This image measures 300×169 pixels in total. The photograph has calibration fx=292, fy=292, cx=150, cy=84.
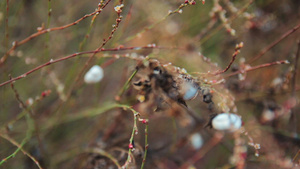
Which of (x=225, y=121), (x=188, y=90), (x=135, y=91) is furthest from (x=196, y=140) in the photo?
(x=188, y=90)

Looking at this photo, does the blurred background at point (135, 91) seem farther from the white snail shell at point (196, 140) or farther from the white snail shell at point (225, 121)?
the white snail shell at point (225, 121)

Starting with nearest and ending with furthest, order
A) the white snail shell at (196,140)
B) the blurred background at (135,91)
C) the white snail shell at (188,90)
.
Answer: the white snail shell at (188,90), the blurred background at (135,91), the white snail shell at (196,140)

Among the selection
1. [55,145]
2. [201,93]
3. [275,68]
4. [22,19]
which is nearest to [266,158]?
[201,93]

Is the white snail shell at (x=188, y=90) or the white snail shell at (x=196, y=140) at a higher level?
→ the white snail shell at (x=196, y=140)

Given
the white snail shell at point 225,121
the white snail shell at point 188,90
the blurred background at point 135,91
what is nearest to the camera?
the white snail shell at point 188,90

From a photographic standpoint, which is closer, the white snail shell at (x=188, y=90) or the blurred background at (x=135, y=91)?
the white snail shell at (x=188, y=90)

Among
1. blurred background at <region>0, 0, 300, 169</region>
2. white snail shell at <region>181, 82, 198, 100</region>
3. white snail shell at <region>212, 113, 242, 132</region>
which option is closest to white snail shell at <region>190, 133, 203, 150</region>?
A: blurred background at <region>0, 0, 300, 169</region>

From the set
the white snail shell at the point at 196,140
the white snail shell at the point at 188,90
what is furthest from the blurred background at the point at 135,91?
the white snail shell at the point at 188,90

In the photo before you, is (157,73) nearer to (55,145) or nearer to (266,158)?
(266,158)

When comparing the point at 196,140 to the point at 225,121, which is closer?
the point at 225,121

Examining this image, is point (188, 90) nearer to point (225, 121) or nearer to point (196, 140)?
point (225, 121)
